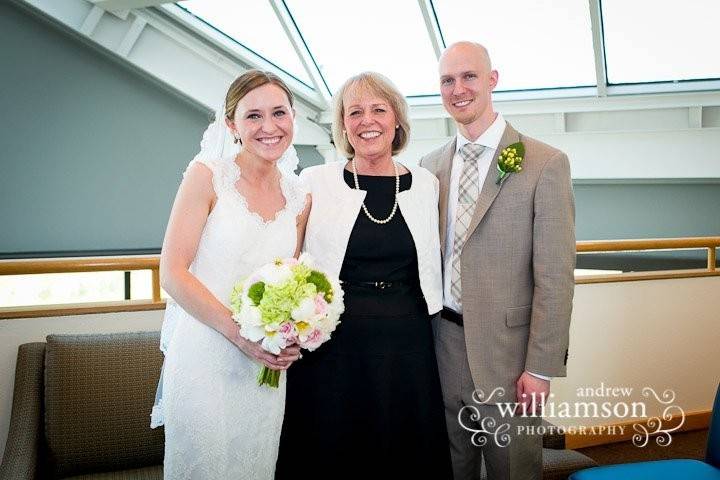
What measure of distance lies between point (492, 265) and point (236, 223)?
33.4 inches

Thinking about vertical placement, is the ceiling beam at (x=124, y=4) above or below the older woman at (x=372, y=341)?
above

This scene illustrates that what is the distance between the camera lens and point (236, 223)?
2037mm

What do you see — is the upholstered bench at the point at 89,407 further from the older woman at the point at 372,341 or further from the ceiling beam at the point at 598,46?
the ceiling beam at the point at 598,46

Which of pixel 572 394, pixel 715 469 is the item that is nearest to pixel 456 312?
pixel 715 469

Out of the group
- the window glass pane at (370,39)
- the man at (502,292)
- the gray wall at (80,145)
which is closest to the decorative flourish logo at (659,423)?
the man at (502,292)

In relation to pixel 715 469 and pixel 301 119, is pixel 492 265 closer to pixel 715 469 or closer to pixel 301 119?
pixel 715 469

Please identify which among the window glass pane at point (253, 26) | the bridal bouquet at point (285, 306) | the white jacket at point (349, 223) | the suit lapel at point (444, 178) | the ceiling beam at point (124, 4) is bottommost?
the bridal bouquet at point (285, 306)

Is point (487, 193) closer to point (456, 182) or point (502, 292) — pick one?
point (456, 182)

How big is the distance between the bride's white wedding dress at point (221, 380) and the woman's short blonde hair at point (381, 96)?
1.51 feet

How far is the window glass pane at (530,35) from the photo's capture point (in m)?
5.98

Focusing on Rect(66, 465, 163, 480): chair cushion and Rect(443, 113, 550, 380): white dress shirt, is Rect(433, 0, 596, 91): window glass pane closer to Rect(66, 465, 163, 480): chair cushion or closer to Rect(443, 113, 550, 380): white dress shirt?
Rect(443, 113, 550, 380): white dress shirt

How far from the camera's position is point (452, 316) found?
227 cm

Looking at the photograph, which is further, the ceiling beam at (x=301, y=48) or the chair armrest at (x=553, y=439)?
the ceiling beam at (x=301, y=48)

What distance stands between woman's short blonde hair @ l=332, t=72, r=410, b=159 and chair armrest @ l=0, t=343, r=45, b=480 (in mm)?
1408
